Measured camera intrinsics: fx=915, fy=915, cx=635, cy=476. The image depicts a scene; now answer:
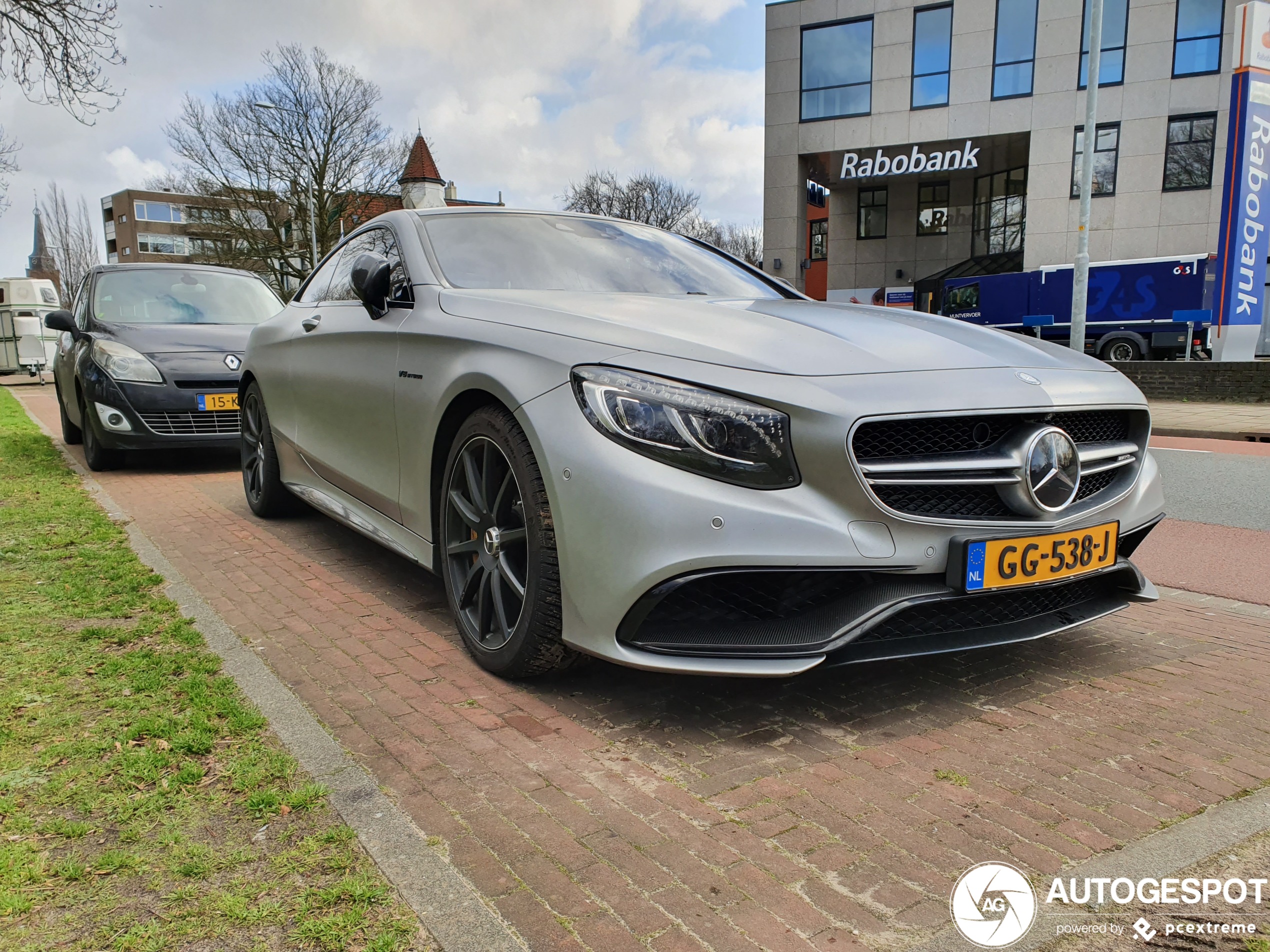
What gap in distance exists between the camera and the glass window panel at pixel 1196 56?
1014 inches

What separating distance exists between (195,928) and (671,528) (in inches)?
52.8

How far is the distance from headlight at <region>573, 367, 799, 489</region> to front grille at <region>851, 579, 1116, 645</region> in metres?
0.51

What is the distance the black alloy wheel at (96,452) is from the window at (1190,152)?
28.5 metres

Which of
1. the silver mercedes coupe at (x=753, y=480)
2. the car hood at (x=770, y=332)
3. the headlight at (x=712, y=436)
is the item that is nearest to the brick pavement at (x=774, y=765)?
the silver mercedes coupe at (x=753, y=480)

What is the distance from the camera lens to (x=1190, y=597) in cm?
435

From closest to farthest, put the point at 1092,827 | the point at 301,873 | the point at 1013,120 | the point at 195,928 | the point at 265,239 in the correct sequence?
the point at 195,928
the point at 301,873
the point at 1092,827
the point at 1013,120
the point at 265,239

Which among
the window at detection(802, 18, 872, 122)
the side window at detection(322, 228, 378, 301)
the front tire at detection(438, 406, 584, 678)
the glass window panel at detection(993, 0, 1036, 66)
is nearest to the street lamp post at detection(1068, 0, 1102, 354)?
the glass window panel at detection(993, 0, 1036, 66)

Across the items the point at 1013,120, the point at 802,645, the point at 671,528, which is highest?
the point at 1013,120

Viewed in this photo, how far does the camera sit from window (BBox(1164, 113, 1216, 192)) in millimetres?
26125

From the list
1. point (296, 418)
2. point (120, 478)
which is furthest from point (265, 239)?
point (296, 418)

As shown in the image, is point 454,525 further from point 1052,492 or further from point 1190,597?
point 1190,597

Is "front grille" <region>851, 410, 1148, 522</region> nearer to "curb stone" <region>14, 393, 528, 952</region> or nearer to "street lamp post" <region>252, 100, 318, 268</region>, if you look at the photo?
"curb stone" <region>14, 393, 528, 952</region>

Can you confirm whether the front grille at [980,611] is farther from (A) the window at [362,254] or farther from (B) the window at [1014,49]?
(B) the window at [1014,49]

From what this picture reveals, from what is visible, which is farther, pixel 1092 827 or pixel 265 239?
pixel 265 239
